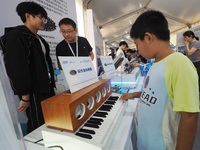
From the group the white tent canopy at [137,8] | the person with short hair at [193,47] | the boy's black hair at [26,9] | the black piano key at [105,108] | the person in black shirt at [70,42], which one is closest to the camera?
the black piano key at [105,108]

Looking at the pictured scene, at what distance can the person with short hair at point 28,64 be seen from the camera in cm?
85

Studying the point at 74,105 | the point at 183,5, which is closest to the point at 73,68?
the point at 74,105

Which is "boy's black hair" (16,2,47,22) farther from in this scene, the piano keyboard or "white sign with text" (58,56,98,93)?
the piano keyboard

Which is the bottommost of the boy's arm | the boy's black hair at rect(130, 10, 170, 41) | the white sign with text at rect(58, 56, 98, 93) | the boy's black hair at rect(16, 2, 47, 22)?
the boy's arm

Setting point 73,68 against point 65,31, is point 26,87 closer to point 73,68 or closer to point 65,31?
point 73,68

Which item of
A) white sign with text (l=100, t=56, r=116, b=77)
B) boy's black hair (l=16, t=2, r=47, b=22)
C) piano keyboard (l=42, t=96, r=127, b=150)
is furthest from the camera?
white sign with text (l=100, t=56, r=116, b=77)

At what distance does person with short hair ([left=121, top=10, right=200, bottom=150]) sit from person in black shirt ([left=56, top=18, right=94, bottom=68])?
97cm

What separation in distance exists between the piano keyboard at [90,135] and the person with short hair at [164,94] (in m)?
0.19

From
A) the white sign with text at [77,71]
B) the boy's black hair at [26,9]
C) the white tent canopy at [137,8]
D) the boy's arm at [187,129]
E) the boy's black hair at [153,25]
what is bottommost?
the boy's arm at [187,129]

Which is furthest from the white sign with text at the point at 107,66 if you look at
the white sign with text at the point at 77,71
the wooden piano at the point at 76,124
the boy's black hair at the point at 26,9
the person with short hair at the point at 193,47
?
the person with short hair at the point at 193,47

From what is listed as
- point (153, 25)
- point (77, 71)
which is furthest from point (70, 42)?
point (153, 25)

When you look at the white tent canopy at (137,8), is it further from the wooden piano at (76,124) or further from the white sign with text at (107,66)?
the wooden piano at (76,124)

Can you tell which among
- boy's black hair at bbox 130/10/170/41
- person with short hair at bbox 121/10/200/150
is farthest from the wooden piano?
boy's black hair at bbox 130/10/170/41

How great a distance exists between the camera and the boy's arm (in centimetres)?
50
